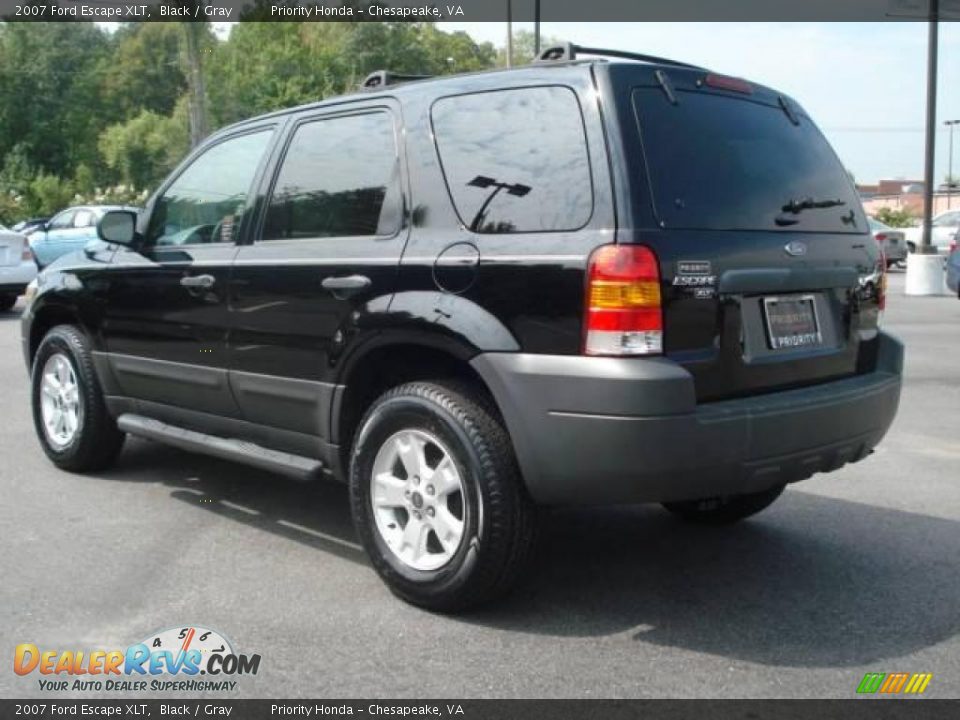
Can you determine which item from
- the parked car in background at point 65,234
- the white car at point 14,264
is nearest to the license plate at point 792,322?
the white car at point 14,264

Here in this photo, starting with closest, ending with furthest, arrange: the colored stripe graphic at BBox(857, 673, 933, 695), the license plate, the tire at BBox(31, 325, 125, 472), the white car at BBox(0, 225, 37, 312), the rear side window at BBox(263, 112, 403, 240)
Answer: the colored stripe graphic at BBox(857, 673, 933, 695) → the license plate → the rear side window at BBox(263, 112, 403, 240) → the tire at BBox(31, 325, 125, 472) → the white car at BBox(0, 225, 37, 312)

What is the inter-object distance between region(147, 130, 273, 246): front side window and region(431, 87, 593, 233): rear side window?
4.01ft

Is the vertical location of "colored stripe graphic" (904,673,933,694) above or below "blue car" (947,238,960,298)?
below

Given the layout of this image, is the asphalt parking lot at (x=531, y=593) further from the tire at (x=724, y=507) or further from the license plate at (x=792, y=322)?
the license plate at (x=792, y=322)

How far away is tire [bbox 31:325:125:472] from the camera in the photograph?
18.6 feet

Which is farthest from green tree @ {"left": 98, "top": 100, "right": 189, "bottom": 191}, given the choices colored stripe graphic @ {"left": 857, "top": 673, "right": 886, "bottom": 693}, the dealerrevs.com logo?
colored stripe graphic @ {"left": 857, "top": 673, "right": 886, "bottom": 693}

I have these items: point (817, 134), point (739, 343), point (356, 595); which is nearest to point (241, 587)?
point (356, 595)

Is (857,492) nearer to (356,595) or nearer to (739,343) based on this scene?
(739,343)

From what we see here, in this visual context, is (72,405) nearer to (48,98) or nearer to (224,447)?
(224,447)

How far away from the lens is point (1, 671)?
333 centimetres

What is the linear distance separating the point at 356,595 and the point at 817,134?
8.75 feet

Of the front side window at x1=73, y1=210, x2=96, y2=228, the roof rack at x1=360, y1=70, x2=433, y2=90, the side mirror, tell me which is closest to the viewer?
the roof rack at x1=360, y1=70, x2=433, y2=90

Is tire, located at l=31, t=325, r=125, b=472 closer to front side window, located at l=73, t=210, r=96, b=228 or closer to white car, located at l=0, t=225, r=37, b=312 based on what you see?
white car, located at l=0, t=225, r=37, b=312
